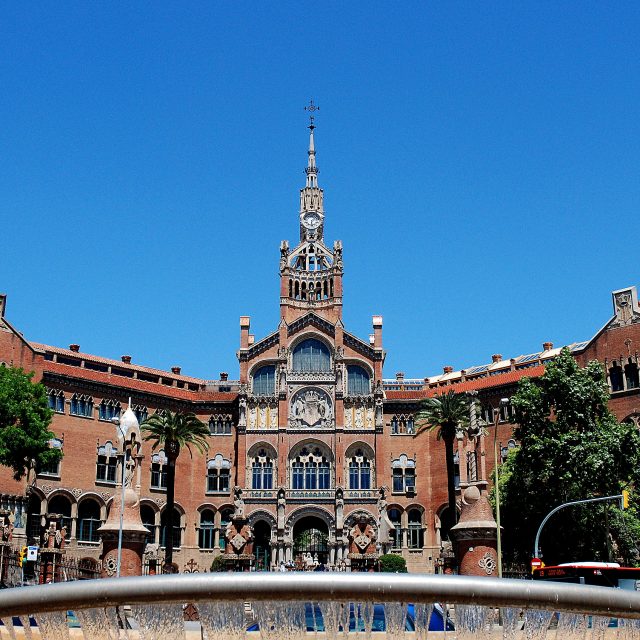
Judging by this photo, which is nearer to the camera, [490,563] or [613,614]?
[613,614]

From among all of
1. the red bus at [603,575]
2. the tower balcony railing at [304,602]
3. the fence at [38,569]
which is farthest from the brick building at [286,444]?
the tower balcony railing at [304,602]

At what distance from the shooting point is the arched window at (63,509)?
64.4 meters

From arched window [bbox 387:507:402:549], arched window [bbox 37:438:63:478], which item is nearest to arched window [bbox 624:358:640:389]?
arched window [bbox 387:507:402:549]

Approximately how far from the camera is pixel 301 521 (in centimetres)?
7069

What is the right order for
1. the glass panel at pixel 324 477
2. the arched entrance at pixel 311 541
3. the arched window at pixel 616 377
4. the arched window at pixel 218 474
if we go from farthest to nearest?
1. the arched window at pixel 218 474
2. the glass panel at pixel 324 477
3. the arched entrance at pixel 311 541
4. the arched window at pixel 616 377

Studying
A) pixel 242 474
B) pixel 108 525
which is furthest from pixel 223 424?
pixel 108 525

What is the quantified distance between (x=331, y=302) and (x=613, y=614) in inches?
2538

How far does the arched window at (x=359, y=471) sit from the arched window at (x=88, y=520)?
19245 mm

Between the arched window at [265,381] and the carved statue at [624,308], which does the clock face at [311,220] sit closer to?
the arched window at [265,381]

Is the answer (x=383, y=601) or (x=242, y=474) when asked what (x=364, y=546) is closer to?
(x=242, y=474)

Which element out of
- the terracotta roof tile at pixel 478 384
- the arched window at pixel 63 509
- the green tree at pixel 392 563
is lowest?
the green tree at pixel 392 563

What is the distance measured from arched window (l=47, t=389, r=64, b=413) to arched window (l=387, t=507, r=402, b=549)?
1036 inches

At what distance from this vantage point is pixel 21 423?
161 feet

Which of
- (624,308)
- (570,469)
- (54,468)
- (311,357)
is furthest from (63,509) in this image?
(624,308)
